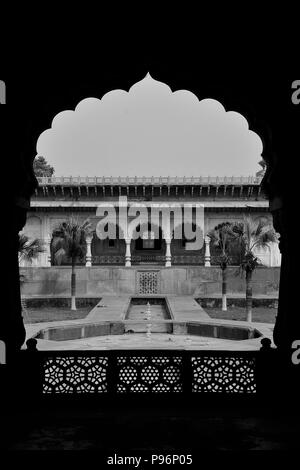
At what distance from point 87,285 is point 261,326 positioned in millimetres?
10205

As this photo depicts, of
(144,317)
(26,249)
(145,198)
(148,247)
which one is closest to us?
(144,317)

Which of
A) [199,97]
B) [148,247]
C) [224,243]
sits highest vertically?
[199,97]

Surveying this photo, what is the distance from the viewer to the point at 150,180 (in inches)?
1022

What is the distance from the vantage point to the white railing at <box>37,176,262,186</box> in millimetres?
25562

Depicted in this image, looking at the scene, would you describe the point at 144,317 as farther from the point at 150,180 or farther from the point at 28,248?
the point at 150,180

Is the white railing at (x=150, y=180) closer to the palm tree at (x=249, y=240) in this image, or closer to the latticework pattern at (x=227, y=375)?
the palm tree at (x=249, y=240)

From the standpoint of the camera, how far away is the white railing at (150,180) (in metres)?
25.6

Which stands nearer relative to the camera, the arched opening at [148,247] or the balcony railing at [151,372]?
the balcony railing at [151,372]

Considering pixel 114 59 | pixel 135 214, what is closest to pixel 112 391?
pixel 114 59

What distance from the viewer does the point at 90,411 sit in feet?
12.8

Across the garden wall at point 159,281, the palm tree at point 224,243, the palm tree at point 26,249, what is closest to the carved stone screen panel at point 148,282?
the garden wall at point 159,281

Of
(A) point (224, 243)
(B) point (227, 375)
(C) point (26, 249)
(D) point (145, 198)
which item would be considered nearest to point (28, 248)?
(C) point (26, 249)

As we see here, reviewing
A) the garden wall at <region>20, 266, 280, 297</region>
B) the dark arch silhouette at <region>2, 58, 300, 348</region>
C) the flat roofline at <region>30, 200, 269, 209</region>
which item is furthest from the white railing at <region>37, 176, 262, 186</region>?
the dark arch silhouette at <region>2, 58, 300, 348</region>

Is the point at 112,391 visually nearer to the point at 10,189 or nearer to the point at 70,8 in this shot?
the point at 10,189
